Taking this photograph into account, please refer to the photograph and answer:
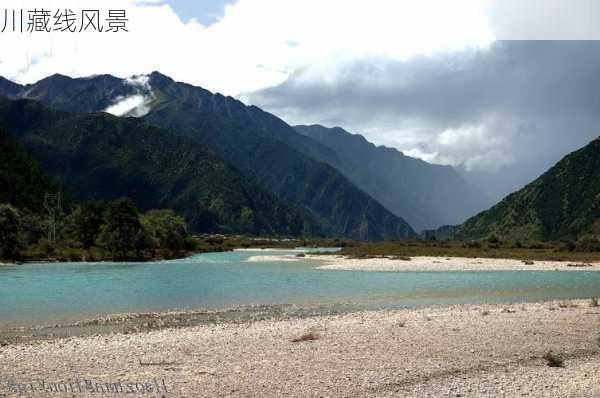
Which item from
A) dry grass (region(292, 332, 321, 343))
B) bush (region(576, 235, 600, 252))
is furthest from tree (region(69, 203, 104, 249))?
dry grass (region(292, 332, 321, 343))

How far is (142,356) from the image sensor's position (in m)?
22.3

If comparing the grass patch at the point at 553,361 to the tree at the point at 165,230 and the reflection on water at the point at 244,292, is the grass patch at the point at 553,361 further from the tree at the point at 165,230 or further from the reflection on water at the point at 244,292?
the tree at the point at 165,230

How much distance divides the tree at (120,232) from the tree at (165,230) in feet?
33.2

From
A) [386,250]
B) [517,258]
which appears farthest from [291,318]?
[386,250]

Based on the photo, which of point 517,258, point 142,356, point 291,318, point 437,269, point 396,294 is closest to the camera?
point 142,356

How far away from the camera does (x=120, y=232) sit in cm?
13675

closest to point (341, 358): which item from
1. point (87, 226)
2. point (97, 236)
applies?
point (97, 236)

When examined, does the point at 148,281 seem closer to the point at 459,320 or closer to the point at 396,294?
the point at 396,294

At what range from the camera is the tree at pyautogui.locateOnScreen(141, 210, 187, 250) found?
154 metres

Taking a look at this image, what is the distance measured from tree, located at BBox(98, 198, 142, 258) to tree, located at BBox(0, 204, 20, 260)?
21158mm

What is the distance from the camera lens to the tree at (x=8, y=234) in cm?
11821

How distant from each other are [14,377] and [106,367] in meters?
3.03

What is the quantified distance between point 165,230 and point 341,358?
150 meters

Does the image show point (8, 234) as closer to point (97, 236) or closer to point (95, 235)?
point (97, 236)
